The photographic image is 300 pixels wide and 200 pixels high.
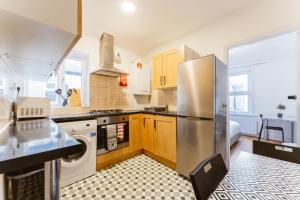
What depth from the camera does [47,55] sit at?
1048mm

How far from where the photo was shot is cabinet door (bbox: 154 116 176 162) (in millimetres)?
2238

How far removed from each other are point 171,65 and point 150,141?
1454 millimetres

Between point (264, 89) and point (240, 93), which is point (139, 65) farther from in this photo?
point (264, 89)

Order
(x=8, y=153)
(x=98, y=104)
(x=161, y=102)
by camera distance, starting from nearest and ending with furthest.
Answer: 1. (x=8, y=153)
2. (x=98, y=104)
3. (x=161, y=102)

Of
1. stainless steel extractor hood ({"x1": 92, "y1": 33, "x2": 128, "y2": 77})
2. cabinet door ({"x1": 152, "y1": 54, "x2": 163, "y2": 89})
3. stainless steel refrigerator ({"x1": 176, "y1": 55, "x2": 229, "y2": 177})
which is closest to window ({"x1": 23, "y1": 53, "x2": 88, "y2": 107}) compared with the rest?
stainless steel extractor hood ({"x1": 92, "y1": 33, "x2": 128, "y2": 77})

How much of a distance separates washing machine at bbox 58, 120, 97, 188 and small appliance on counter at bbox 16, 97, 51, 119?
0.26 meters

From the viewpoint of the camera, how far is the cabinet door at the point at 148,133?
103 inches

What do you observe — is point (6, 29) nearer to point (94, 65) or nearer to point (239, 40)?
point (94, 65)

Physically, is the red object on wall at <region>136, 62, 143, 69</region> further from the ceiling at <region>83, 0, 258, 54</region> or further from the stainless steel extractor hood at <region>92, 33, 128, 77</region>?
the stainless steel extractor hood at <region>92, 33, 128, 77</region>

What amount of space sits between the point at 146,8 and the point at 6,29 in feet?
5.85

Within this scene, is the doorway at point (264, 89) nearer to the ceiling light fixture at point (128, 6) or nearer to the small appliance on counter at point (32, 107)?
the ceiling light fixture at point (128, 6)

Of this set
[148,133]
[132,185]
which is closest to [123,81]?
[148,133]

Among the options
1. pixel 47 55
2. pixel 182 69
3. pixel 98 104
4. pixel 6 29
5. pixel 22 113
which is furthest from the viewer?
pixel 98 104

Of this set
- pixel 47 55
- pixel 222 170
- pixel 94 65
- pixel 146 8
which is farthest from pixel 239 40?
pixel 94 65
